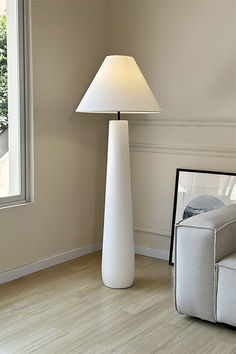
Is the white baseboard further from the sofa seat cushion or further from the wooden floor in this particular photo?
the sofa seat cushion

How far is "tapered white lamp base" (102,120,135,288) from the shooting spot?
117 inches

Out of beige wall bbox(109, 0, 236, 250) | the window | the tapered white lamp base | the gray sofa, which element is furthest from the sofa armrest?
the window

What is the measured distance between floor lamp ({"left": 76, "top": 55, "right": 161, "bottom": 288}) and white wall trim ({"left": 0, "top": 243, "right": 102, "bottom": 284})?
1.72 feet

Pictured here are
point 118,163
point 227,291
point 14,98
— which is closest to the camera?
point 227,291

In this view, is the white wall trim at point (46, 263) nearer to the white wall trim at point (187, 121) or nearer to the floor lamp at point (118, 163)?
the floor lamp at point (118, 163)

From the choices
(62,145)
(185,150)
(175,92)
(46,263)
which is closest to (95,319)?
(46,263)

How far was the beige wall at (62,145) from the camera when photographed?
318cm

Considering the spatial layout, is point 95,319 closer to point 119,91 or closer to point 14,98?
point 119,91

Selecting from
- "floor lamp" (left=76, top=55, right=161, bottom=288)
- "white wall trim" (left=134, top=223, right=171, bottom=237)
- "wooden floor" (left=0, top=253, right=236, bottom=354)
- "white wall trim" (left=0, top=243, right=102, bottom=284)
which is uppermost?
"floor lamp" (left=76, top=55, right=161, bottom=288)

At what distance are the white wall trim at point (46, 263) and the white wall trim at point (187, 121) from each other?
1054mm

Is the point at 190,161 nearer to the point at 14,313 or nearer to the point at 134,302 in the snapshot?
the point at 134,302

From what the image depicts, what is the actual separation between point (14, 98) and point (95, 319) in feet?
4.91

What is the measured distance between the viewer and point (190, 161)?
3.45 meters

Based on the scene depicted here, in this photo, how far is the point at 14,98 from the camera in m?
3.11
